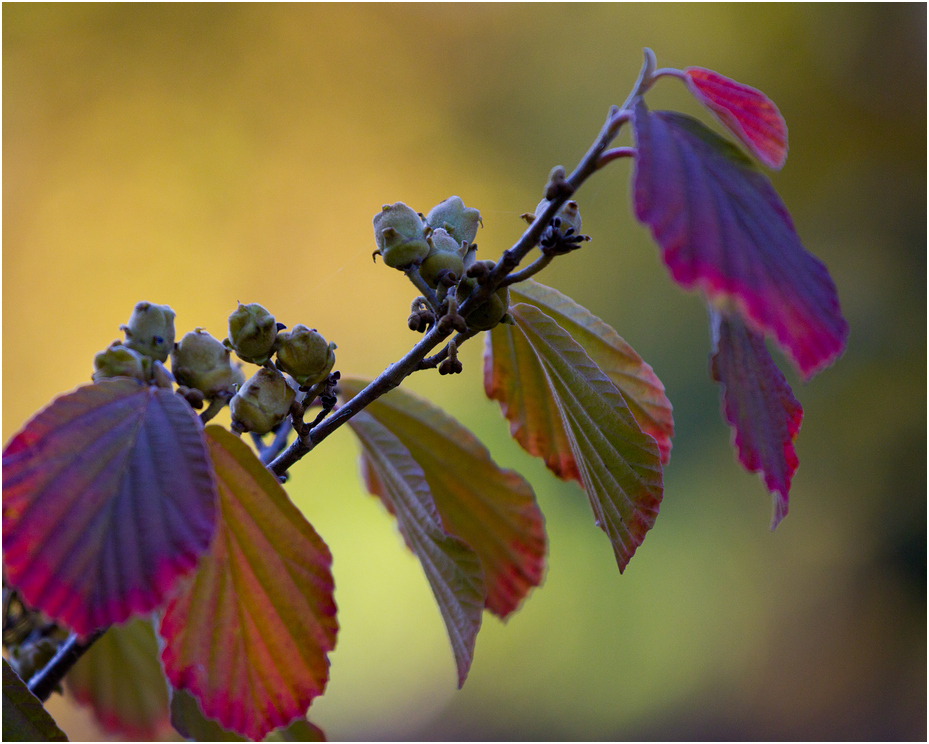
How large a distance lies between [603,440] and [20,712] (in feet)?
1.28

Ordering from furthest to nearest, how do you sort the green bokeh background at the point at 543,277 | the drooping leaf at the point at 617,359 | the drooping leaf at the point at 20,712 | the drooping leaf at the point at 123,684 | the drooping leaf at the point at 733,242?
the green bokeh background at the point at 543,277, the drooping leaf at the point at 123,684, the drooping leaf at the point at 617,359, the drooping leaf at the point at 20,712, the drooping leaf at the point at 733,242

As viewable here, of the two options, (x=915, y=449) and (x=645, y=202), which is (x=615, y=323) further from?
(x=645, y=202)

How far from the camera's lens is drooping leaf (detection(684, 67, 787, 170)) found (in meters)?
0.43

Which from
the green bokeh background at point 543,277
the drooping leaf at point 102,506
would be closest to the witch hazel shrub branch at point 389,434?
the drooping leaf at point 102,506

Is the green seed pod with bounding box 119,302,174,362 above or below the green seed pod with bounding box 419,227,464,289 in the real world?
below

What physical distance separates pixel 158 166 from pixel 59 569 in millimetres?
2200

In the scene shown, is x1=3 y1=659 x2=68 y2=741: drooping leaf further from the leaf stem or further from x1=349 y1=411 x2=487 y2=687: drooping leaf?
x1=349 y1=411 x2=487 y2=687: drooping leaf

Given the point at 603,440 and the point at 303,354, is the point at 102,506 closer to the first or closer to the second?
the point at 303,354

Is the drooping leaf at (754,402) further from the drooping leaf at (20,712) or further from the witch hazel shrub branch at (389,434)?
the drooping leaf at (20,712)

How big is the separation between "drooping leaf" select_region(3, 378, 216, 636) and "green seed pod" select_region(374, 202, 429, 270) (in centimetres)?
15

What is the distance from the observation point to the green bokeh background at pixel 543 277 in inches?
86.4

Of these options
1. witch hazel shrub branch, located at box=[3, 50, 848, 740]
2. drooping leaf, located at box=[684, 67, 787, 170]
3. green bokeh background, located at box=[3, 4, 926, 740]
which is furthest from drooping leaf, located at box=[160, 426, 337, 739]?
green bokeh background, located at box=[3, 4, 926, 740]

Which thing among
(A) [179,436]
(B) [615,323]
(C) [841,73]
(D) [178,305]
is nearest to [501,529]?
(A) [179,436]

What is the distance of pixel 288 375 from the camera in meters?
0.46
